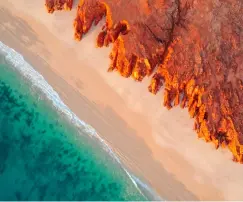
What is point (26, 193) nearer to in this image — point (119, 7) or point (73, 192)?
point (73, 192)

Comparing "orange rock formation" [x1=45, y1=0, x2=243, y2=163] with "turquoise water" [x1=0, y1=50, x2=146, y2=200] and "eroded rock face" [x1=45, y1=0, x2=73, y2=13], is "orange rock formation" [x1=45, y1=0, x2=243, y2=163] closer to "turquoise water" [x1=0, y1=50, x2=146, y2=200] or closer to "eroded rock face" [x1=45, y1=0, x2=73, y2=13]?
"eroded rock face" [x1=45, y1=0, x2=73, y2=13]

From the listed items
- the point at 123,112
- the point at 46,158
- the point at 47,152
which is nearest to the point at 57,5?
the point at 123,112

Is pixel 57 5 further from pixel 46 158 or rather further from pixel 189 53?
pixel 46 158

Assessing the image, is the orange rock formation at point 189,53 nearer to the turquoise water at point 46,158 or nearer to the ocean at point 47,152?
the ocean at point 47,152

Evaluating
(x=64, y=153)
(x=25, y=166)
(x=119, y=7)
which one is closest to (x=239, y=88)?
(x=119, y=7)

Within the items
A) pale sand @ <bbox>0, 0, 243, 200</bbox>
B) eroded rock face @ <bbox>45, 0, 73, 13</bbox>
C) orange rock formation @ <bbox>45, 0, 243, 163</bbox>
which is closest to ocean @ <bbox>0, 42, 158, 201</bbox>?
pale sand @ <bbox>0, 0, 243, 200</bbox>

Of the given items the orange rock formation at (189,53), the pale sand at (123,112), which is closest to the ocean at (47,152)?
the pale sand at (123,112)

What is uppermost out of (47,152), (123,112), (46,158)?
(123,112)
